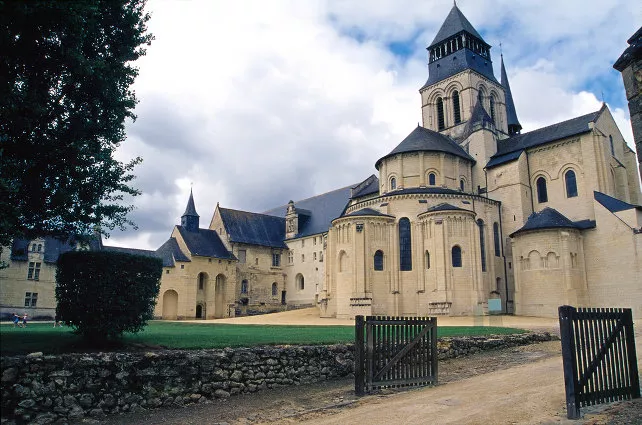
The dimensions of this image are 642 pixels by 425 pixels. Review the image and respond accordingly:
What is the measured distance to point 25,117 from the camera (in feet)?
33.9

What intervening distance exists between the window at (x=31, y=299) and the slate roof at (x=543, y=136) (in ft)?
147

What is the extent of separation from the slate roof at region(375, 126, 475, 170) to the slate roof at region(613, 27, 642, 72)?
35.7 metres

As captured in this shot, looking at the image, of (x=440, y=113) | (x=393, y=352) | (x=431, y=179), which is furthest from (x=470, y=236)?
(x=393, y=352)

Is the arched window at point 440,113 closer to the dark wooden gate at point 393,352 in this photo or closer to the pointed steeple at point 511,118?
the pointed steeple at point 511,118

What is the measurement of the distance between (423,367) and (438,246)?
85.1ft

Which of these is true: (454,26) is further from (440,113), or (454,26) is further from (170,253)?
(170,253)

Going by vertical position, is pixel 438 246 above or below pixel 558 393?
above

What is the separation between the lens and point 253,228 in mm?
59906

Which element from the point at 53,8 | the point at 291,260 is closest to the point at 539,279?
the point at 291,260

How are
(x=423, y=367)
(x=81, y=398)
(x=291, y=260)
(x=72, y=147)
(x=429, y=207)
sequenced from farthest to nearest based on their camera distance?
(x=291, y=260) → (x=429, y=207) → (x=423, y=367) → (x=72, y=147) → (x=81, y=398)

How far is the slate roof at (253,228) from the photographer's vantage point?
57.4 metres

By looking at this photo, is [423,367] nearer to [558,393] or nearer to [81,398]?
[558,393]

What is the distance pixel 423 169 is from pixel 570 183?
12.3m

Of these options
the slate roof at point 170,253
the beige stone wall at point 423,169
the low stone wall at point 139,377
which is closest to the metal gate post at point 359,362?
the low stone wall at point 139,377
